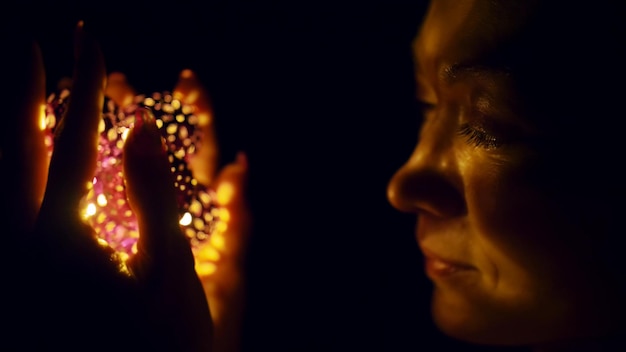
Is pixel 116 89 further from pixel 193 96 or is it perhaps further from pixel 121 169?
pixel 121 169

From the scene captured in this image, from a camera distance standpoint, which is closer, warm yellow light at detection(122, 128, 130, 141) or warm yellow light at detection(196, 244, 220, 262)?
warm yellow light at detection(122, 128, 130, 141)

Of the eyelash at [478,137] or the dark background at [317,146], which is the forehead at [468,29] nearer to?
the eyelash at [478,137]

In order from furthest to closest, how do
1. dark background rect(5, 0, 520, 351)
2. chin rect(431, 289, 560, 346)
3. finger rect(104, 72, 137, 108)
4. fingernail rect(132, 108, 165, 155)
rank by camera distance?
dark background rect(5, 0, 520, 351), finger rect(104, 72, 137, 108), chin rect(431, 289, 560, 346), fingernail rect(132, 108, 165, 155)

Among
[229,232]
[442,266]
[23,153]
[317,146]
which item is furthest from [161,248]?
[317,146]

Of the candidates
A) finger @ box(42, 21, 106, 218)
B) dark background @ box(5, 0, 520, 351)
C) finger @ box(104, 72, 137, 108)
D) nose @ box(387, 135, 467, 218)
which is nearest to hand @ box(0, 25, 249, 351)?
finger @ box(42, 21, 106, 218)

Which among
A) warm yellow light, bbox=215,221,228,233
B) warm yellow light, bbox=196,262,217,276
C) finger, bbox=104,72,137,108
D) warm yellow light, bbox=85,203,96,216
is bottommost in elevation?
warm yellow light, bbox=85,203,96,216

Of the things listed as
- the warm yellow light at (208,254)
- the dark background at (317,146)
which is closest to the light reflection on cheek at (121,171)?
the warm yellow light at (208,254)

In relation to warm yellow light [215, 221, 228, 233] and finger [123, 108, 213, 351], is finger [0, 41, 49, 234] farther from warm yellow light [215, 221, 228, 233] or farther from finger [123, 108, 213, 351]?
warm yellow light [215, 221, 228, 233]
